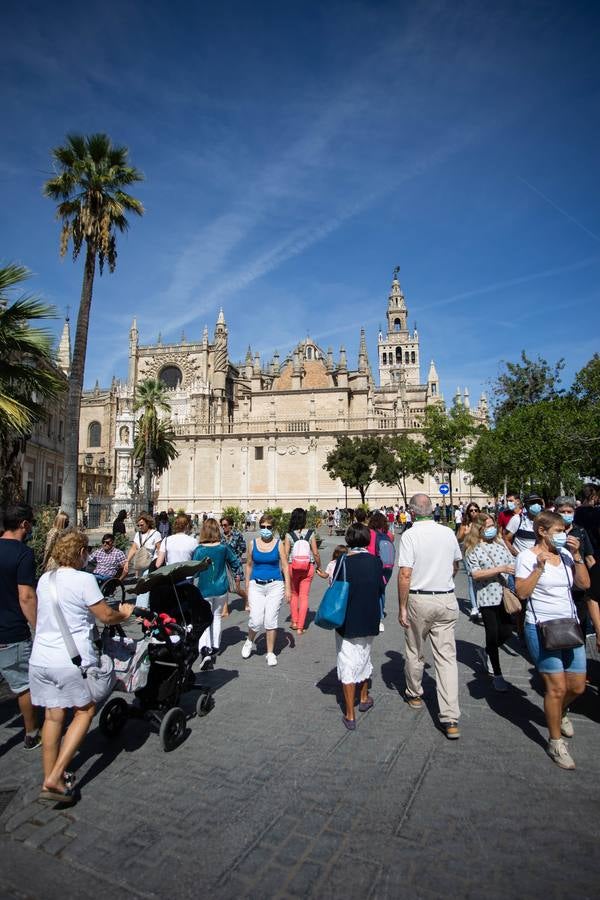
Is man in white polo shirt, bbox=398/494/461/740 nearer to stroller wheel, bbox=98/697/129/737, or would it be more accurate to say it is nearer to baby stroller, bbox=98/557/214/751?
baby stroller, bbox=98/557/214/751

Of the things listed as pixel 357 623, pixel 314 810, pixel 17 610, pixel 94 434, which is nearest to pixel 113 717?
pixel 17 610

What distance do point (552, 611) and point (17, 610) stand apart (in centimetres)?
415

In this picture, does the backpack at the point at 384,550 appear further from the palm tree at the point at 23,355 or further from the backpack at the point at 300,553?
the palm tree at the point at 23,355

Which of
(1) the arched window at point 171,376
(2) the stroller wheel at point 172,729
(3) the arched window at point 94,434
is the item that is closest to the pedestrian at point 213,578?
(2) the stroller wheel at point 172,729

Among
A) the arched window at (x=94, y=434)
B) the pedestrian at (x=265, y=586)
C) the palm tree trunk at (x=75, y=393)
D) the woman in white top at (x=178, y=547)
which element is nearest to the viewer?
the pedestrian at (x=265, y=586)

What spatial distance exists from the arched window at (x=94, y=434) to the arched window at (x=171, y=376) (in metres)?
10.1

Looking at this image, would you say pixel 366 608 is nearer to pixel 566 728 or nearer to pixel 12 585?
pixel 566 728

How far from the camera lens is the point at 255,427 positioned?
5184 centimetres

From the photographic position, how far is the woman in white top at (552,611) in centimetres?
394

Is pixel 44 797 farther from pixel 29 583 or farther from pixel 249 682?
pixel 249 682

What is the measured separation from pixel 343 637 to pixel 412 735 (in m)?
0.96

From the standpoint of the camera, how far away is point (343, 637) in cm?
483

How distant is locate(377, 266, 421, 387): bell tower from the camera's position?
99500 millimetres

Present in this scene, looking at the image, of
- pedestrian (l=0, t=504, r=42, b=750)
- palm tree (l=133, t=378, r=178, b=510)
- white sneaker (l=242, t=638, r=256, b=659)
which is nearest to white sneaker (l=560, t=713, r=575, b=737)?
white sneaker (l=242, t=638, r=256, b=659)
